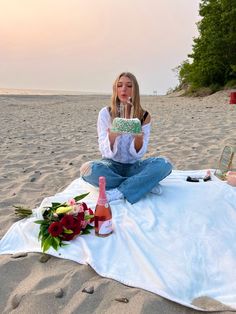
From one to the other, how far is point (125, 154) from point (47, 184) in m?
1.29

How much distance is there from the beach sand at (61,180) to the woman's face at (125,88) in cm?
144

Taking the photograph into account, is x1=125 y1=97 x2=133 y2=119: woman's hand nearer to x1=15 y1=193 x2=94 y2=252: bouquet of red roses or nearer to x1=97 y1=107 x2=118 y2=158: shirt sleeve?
x1=97 y1=107 x2=118 y2=158: shirt sleeve

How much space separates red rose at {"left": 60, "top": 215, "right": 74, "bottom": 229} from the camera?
265cm

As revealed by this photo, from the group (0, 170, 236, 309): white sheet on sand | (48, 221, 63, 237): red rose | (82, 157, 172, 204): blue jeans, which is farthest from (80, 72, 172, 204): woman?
(48, 221, 63, 237): red rose

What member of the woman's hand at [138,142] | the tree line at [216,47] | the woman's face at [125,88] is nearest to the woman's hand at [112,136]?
the woman's hand at [138,142]

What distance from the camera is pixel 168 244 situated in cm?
263

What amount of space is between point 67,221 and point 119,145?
1.27 meters

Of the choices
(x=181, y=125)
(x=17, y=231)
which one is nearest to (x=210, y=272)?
(x=17, y=231)

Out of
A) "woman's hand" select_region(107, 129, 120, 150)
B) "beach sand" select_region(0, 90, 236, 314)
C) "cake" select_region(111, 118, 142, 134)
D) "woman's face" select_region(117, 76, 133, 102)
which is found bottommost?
"beach sand" select_region(0, 90, 236, 314)

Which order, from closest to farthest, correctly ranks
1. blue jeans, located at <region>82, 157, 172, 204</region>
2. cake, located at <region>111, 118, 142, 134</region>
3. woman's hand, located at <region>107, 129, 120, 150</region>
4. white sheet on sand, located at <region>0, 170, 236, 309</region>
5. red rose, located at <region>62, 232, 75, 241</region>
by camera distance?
white sheet on sand, located at <region>0, 170, 236, 309</region> → red rose, located at <region>62, 232, 75, 241</region> → cake, located at <region>111, 118, 142, 134</region> → blue jeans, located at <region>82, 157, 172, 204</region> → woman's hand, located at <region>107, 129, 120, 150</region>

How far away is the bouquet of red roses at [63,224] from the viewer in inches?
103

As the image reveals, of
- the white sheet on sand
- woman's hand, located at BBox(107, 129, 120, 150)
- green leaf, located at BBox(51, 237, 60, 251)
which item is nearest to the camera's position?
the white sheet on sand

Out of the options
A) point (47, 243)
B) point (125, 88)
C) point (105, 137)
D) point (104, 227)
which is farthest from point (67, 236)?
point (125, 88)

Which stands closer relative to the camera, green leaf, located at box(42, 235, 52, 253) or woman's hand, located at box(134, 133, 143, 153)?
green leaf, located at box(42, 235, 52, 253)
